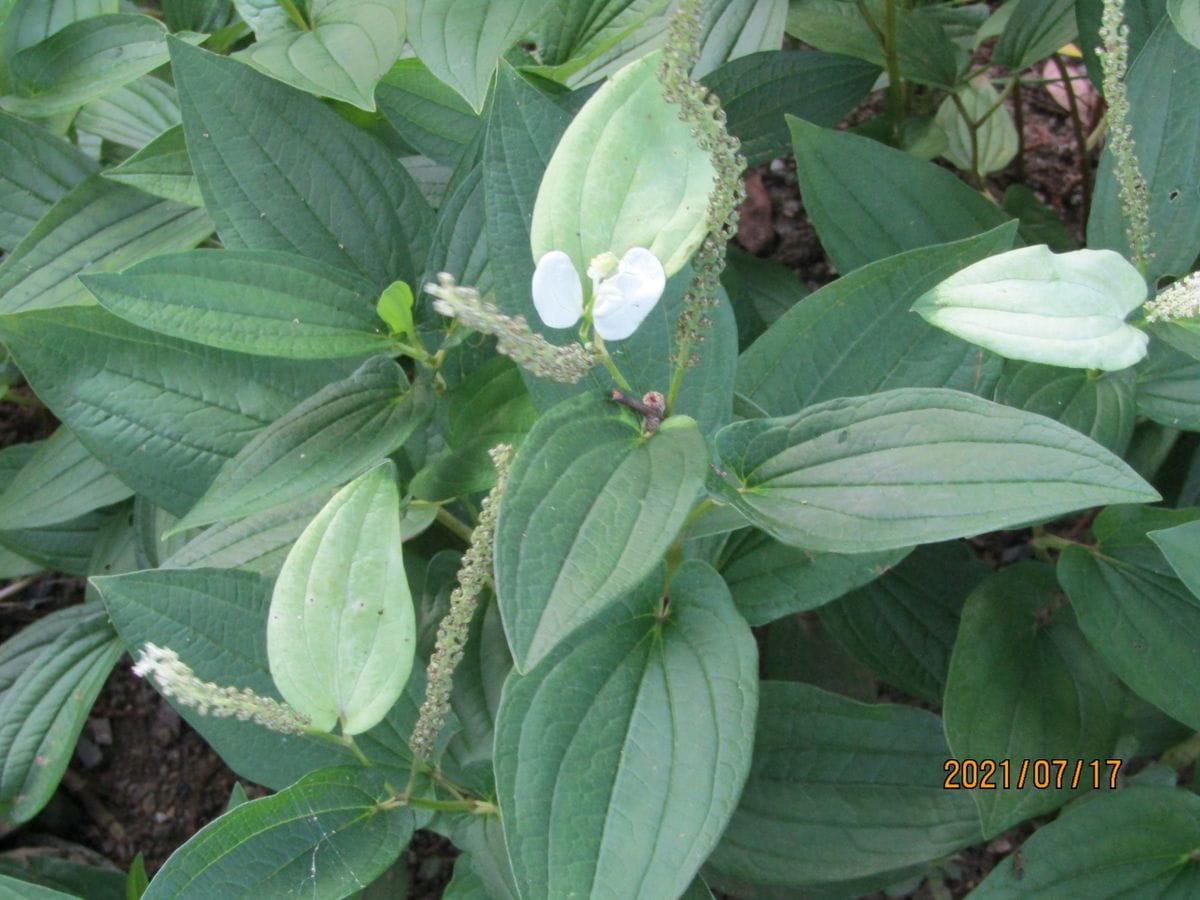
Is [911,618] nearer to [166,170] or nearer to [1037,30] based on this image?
[1037,30]

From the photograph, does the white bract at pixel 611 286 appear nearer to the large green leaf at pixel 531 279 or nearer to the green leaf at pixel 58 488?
the large green leaf at pixel 531 279

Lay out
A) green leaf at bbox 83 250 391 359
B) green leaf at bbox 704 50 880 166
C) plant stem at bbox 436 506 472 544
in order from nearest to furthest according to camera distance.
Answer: green leaf at bbox 83 250 391 359, plant stem at bbox 436 506 472 544, green leaf at bbox 704 50 880 166

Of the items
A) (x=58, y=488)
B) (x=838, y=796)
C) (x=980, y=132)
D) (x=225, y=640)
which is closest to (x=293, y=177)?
(x=225, y=640)

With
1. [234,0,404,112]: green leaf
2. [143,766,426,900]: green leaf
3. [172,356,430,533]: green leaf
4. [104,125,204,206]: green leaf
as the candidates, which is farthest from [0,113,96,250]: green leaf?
[143,766,426,900]: green leaf

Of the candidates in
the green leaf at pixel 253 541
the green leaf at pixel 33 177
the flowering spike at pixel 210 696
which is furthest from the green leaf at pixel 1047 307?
the green leaf at pixel 33 177

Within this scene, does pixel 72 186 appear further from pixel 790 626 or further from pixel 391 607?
pixel 790 626

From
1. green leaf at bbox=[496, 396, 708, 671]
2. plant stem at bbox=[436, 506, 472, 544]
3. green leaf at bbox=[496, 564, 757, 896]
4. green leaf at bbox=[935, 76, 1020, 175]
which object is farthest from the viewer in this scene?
green leaf at bbox=[935, 76, 1020, 175]

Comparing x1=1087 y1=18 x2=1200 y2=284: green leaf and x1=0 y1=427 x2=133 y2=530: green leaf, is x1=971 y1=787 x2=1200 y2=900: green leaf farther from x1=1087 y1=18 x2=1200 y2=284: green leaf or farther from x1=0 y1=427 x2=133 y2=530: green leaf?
x1=0 y1=427 x2=133 y2=530: green leaf
